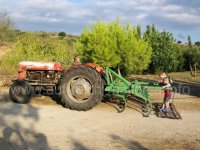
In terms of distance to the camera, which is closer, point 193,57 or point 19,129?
point 19,129

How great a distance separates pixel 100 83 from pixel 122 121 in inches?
68.7

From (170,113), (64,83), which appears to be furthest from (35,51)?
(170,113)

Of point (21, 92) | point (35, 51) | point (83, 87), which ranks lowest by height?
point (21, 92)

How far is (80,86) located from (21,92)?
200cm

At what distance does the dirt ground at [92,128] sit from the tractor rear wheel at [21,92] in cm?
26

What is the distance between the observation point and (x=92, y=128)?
9.38m

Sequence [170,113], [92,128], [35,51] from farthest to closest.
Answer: [35,51] < [170,113] < [92,128]

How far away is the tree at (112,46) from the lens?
2188 cm

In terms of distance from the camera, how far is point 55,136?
8492 millimetres

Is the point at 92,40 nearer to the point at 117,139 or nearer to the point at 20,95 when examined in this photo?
the point at 20,95

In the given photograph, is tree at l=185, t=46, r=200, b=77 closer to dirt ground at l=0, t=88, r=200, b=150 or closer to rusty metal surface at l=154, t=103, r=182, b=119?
rusty metal surface at l=154, t=103, r=182, b=119

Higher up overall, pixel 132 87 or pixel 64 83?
pixel 64 83

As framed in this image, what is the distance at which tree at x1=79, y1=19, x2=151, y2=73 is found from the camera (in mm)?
21875

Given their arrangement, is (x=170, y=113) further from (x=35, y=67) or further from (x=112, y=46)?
(x=112, y=46)
